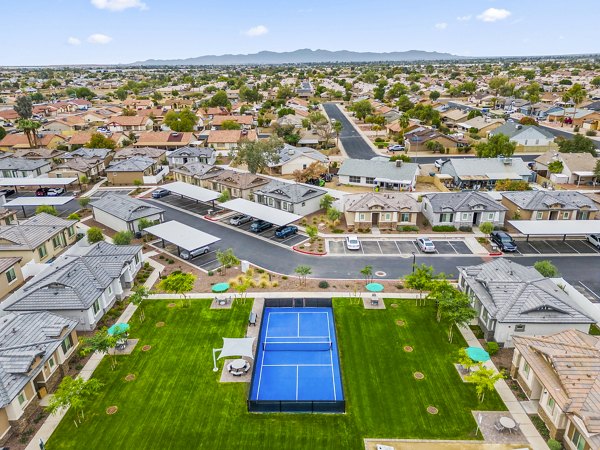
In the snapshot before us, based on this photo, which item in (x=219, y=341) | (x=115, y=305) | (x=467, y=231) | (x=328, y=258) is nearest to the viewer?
(x=219, y=341)

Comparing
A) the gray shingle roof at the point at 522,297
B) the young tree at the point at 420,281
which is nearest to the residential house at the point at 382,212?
the young tree at the point at 420,281

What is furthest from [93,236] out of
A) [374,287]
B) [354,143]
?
[354,143]

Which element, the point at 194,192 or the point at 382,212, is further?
the point at 194,192

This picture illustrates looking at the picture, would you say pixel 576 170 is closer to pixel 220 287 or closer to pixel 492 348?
pixel 492 348

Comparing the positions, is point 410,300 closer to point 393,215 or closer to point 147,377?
point 393,215

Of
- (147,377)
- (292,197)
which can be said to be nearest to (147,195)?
(292,197)

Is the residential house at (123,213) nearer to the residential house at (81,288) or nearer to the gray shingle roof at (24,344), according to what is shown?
the residential house at (81,288)
